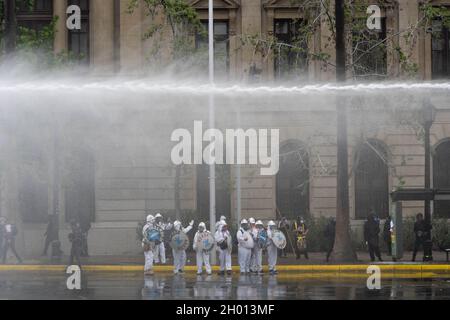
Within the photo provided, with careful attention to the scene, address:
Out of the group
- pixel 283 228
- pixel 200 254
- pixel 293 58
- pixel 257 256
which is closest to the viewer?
pixel 200 254

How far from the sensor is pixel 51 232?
4078cm

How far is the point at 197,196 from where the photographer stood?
46312mm

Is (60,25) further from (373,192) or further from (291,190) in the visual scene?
(373,192)

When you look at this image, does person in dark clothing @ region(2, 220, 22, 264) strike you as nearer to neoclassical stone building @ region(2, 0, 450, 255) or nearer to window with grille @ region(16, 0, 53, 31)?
neoclassical stone building @ region(2, 0, 450, 255)

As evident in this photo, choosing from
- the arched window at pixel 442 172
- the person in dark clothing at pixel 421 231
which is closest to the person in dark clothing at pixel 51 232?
the person in dark clothing at pixel 421 231

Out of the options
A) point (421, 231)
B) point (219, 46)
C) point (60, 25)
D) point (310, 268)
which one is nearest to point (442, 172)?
point (421, 231)

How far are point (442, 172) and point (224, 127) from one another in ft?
35.7

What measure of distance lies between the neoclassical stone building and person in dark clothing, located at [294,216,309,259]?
2.04 m

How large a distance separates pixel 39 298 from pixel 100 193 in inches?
800

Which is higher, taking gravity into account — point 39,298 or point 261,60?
point 261,60

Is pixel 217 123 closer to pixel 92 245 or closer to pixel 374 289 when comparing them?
pixel 92 245

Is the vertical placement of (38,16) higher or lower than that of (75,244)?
higher

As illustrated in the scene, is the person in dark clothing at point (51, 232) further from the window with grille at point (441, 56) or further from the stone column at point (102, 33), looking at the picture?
the window with grille at point (441, 56)
